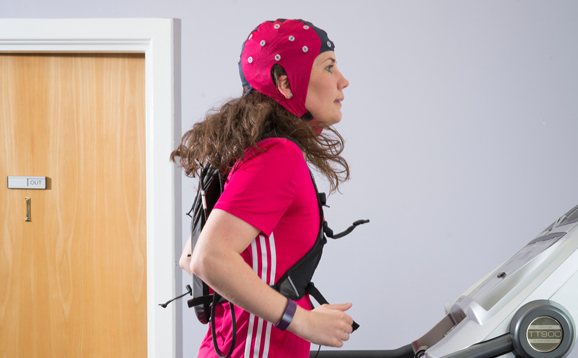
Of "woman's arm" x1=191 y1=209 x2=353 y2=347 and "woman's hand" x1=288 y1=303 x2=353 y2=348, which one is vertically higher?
"woman's arm" x1=191 y1=209 x2=353 y2=347

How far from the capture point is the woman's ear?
92 centimetres

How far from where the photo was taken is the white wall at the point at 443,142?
1.97m

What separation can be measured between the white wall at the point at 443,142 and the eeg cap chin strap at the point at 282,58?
1.09 meters

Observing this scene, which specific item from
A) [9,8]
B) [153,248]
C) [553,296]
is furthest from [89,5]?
[553,296]

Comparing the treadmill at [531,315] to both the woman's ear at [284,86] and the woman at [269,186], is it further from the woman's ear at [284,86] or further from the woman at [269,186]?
the woman's ear at [284,86]

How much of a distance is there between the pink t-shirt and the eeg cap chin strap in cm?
15

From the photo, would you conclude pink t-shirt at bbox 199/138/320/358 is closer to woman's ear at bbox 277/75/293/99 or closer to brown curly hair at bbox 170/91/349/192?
brown curly hair at bbox 170/91/349/192

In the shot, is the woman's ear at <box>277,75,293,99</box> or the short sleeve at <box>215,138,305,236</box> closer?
the short sleeve at <box>215,138,305,236</box>

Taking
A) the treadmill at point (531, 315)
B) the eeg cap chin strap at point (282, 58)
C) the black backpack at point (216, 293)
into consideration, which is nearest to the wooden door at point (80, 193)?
the black backpack at point (216, 293)

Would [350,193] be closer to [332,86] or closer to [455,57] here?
[455,57]

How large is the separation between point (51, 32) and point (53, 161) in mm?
619

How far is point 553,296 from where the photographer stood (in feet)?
2.61

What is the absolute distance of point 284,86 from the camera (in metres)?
0.92

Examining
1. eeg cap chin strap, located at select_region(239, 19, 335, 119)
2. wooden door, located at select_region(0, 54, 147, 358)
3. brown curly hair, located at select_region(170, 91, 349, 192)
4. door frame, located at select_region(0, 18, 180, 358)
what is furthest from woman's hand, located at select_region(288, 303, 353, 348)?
wooden door, located at select_region(0, 54, 147, 358)
